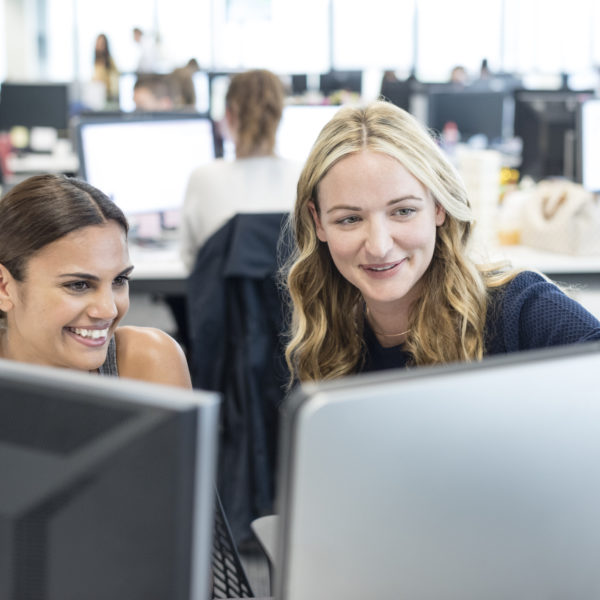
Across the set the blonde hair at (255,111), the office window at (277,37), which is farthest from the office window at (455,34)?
the blonde hair at (255,111)

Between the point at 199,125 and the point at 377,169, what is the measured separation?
2137mm

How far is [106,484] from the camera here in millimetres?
533

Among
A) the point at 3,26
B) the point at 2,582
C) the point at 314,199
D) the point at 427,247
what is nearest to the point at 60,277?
the point at 314,199

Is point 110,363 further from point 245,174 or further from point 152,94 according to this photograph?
point 152,94

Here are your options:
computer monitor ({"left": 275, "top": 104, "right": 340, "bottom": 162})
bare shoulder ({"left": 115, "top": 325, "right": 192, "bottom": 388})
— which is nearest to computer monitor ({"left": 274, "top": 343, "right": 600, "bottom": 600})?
bare shoulder ({"left": 115, "top": 325, "right": 192, "bottom": 388})

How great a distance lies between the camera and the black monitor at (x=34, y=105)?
5.37 m

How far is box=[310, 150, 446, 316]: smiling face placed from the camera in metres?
1.21

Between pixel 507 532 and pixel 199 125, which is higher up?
pixel 199 125

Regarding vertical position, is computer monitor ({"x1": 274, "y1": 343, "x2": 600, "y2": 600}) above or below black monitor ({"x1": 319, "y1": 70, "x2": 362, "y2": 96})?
below

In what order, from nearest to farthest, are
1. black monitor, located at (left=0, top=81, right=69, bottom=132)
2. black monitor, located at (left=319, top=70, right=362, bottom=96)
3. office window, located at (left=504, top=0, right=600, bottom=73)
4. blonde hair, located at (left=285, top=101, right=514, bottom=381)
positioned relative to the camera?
blonde hair, located at (left=285, top=101, right=514, bottom=381) < black monitor, located at (left=0, top=81, right=69, bottom=132) < black monitor, located at (left=319, top=70, right=362, bottom=96) < office window, located at (left=504, top=0, right=600, bottom=73)

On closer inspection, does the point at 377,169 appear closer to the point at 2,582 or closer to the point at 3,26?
the point at 2,582

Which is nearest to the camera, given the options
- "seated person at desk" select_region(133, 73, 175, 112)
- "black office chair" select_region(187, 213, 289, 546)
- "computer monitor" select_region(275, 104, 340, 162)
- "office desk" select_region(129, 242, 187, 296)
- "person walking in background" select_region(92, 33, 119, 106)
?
"black office chair" select_region(187, 213, 289, 546)

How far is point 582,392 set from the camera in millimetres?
600

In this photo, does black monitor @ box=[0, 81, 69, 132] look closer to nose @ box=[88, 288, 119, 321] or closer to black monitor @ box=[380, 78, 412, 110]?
black monitor @ box=[380, 78, 412, 110]
